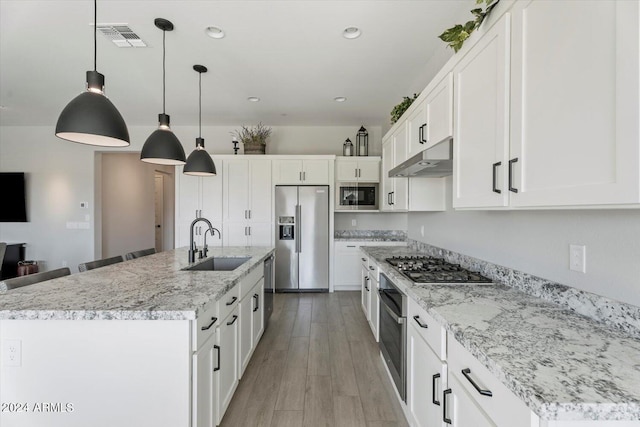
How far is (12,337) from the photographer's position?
1286mm

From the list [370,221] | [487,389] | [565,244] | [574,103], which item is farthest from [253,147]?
[487,389]

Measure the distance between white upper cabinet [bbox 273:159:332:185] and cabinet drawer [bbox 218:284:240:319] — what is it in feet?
9.75

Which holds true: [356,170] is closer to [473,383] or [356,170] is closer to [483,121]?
[483,121]

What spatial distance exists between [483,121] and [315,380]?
6.96 ft

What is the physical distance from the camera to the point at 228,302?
1.83m

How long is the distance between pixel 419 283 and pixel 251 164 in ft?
12.4

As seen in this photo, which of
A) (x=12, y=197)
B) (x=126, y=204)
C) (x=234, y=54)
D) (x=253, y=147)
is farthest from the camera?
(x=126, y=204)

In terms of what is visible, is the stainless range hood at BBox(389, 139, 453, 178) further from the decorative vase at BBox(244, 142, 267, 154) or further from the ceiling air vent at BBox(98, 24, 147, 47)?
the decorative vase at BBox(244, 142, 267, 154)

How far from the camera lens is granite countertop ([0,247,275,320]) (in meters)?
1.26

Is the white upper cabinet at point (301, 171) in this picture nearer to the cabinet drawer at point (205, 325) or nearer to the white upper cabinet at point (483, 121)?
the white upper cabinet at point (483, 121)

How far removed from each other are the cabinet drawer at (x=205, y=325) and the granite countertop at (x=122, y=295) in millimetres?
55

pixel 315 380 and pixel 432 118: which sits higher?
pixel 432 118

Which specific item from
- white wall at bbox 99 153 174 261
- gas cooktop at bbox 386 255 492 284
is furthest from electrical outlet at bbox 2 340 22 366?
white wall at bbox 99 153 174 261

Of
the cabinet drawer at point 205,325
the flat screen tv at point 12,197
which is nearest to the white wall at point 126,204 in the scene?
the flat screen tv at point 12,197
